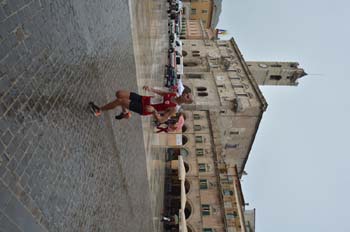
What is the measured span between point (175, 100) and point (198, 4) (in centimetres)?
5484

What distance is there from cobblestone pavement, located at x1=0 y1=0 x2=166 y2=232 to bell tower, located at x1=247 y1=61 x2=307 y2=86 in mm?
30712

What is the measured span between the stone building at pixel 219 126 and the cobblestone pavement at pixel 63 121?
1344 centimetres

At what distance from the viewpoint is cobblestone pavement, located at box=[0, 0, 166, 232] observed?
4086 mm

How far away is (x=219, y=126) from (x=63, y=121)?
2440 cm

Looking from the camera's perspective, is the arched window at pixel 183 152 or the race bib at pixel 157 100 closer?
the race bib at pixel 157 100

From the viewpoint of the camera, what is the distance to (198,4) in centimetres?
5750

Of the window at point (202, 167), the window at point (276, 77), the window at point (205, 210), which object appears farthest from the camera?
the window at point (276, 77)

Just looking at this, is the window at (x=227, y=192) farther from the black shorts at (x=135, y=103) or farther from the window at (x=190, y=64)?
the window at (x=190, y=64)

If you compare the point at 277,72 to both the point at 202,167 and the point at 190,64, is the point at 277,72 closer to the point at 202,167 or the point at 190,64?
the point at 190,64

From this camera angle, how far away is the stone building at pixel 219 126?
73.9 feet

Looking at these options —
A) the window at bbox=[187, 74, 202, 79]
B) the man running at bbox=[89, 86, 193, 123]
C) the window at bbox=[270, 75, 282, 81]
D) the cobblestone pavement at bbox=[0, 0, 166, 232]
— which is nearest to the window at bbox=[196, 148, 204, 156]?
the window at bbox=[187, 74, 202, 79]

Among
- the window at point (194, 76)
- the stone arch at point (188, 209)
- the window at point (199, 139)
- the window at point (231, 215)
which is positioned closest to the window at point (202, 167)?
the window at point (199, 139)

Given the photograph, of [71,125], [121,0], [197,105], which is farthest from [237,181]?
[71,125]

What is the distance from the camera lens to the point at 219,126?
2917cm
